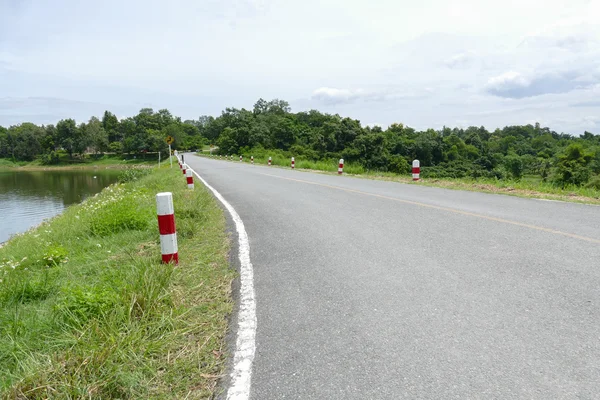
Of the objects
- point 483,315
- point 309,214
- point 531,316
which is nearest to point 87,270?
point 309,214

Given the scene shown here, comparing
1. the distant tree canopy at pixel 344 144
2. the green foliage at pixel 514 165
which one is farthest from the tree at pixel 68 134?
the green foliage at pixel 514 165

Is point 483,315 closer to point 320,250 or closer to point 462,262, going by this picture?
point 462,262

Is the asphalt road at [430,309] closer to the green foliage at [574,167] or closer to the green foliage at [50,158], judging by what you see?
the green foliage at [574,167]

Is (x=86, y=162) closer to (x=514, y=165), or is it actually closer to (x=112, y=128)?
(x=112, y=128)

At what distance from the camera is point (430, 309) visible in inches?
118

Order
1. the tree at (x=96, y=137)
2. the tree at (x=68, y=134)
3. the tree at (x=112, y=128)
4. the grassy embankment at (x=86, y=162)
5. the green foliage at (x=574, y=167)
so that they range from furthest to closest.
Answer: the tree at (x=112, y=128)
the tree at (x=96, y=137)
the tree at (x=68, y=134)
the grassy embankment at (x=86, y=162)
the green foliage at (x=574, y=167)

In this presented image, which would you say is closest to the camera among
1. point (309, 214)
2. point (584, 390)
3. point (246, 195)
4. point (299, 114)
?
point (584, 390)

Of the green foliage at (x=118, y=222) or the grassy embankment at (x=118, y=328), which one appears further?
the green foliage at (x=118, y=222)

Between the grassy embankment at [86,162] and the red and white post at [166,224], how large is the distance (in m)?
80.0

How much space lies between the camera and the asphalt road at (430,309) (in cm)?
214

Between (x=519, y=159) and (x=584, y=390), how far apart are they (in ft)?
220

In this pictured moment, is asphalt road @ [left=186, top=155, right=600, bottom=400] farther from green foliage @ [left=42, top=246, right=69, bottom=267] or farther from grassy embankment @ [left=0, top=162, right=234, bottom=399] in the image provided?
green foliage @ [left=42, top=246, right=69, bottom=267]

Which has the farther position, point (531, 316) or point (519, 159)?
point (519, 159)

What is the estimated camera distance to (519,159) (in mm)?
59000
